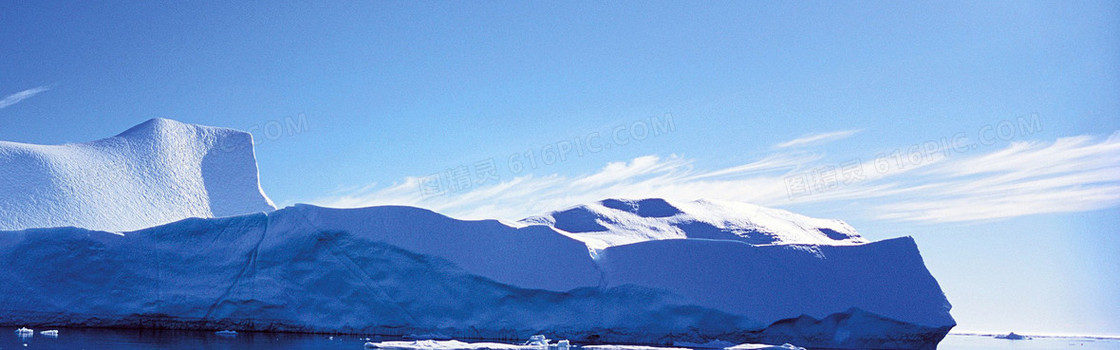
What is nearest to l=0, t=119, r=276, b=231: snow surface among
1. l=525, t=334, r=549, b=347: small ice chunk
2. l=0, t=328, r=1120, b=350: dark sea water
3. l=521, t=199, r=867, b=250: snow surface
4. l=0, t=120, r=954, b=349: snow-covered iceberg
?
l=0, t=120, r=954, b=349: snow-covered iceberg

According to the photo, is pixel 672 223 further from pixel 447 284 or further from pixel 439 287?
pixel 439 287

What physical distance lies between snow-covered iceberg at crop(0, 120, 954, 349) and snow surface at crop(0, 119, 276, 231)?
8.60 feet

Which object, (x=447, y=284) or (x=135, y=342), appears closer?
(x=135, y=342)

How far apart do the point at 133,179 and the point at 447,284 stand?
918 centimetres

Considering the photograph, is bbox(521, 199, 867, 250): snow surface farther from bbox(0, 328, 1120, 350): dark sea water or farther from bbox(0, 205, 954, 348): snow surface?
bbox(0, 328, 1120, 350): dark sea water

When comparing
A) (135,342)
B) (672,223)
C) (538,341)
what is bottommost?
(538,341)

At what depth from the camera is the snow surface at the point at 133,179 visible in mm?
16031

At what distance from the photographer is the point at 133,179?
18.3 metres

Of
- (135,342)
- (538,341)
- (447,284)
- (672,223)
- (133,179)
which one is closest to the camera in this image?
(135,342)

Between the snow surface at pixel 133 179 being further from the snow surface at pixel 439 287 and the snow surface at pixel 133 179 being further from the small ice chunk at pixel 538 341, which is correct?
the small ice chunk at pixel 538 341

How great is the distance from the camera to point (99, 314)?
1328 cm

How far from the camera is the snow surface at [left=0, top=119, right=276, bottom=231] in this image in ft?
52.6

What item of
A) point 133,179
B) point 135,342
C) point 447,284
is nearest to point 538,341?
point 447,284

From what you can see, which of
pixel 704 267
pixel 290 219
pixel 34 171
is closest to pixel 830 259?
pixel 704 267
